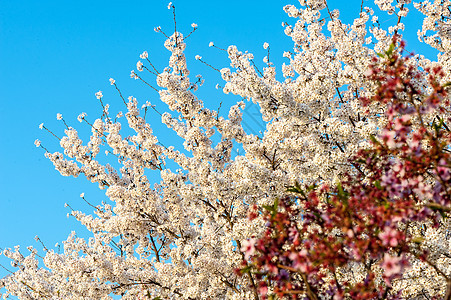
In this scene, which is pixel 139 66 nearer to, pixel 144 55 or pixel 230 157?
pixel 144 55

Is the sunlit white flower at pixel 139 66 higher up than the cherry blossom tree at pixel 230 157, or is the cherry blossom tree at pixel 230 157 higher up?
the sunlit white flower at pixel 139 66

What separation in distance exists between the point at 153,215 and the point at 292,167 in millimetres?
4826

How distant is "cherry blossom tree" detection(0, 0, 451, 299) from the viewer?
9.44 m

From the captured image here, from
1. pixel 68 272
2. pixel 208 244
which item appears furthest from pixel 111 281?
pixel 208 244

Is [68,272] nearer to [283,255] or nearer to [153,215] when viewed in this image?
[153,215]

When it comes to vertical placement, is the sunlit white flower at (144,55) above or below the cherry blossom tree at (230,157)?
above

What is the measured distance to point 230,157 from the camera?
12594mm

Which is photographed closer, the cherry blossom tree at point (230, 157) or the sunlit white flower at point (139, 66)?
the cherry blossom tree at point (230, 157)

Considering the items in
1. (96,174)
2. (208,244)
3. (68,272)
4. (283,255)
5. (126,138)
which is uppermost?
(126,138)

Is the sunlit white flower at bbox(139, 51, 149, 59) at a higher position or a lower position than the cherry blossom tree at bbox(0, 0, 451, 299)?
higher

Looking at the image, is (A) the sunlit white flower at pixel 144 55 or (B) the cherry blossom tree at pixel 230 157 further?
(A) the sunlit white flower at pixel 144 55

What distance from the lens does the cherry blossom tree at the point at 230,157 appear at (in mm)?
9438

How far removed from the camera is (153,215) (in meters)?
12.4

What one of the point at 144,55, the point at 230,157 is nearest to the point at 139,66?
the point at 144,55
